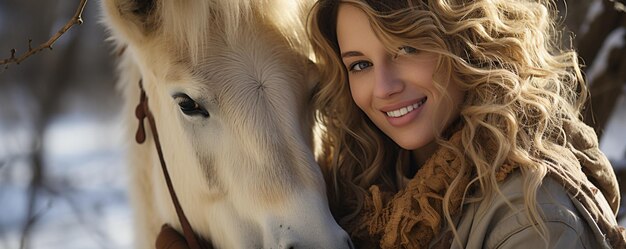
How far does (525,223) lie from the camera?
1.80 metres

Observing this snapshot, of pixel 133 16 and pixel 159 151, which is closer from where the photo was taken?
pixel 133 16

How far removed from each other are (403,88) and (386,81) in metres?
0.05

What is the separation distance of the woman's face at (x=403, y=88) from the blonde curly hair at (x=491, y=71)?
34 millimetres

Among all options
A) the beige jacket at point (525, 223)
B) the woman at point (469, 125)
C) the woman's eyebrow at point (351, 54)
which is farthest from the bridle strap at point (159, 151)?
the beige jacket at point (525, 223)

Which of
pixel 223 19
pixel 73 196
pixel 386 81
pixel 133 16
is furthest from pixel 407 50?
pixel 73 196

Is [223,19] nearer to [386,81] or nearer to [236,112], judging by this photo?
[236,112]

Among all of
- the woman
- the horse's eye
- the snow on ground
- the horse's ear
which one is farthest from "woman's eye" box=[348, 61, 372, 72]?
the snow on ground

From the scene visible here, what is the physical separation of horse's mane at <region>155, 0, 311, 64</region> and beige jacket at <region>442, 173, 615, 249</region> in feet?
2.58

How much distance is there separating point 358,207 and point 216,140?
0.46 m

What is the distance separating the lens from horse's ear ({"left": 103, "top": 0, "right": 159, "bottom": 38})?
89.0 inches

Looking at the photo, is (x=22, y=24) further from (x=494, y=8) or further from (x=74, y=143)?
(x=494, y=8)

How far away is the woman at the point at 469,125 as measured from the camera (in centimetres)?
185

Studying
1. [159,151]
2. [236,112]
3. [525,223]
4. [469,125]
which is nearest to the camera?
[525,223]

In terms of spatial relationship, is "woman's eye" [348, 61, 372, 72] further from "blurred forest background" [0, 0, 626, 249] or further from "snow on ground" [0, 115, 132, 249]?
"snow on ground" [0, 115, 132, 249]
